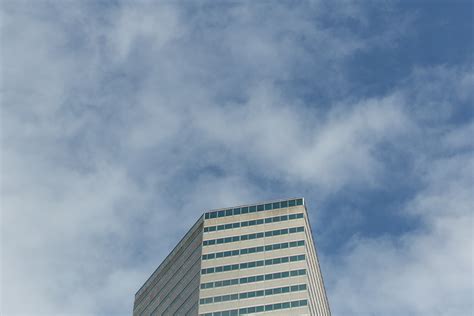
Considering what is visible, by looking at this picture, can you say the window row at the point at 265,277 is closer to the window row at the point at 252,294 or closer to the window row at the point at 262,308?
the window row at the point at 252,294

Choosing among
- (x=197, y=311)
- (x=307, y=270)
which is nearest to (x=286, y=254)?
(x=307, y=270)

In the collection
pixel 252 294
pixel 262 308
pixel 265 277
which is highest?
pixel 265 277

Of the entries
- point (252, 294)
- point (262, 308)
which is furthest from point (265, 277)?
point (262, 308)

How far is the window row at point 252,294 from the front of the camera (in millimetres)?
194125

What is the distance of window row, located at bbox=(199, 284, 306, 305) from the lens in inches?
7643

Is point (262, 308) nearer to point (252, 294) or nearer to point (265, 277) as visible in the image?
point (252, 294)

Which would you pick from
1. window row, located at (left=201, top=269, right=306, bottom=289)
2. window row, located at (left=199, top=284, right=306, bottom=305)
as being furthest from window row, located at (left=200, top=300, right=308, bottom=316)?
window row, located at (left=201, top=269, right=306, bottom=289)

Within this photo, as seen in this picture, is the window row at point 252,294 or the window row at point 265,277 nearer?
the window row at point 252,294

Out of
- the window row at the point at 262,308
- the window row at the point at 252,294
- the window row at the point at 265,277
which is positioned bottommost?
the window row at the point at 262,308

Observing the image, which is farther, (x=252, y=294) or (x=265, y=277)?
(x=265, y=277)

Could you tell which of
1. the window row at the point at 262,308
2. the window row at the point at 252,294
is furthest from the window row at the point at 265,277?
the window row at the point at 262,308

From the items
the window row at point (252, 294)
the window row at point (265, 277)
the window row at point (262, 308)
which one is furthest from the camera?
the window row at point (265, 277)

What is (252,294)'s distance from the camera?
196m

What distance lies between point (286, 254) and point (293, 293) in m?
9.36
